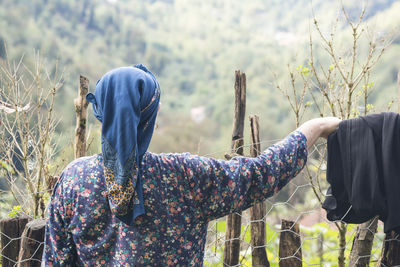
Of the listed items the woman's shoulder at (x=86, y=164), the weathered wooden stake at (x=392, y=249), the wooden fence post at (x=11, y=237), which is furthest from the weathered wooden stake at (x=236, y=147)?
the wooden fence post at (x=11, y=237)

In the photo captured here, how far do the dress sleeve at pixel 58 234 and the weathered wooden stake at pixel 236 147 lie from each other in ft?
2.71

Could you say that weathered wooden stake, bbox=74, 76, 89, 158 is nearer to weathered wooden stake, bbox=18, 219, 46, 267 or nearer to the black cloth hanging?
weathered wooden stake, bbox=18, 219, 46, 267

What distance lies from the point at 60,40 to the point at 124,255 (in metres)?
23.8

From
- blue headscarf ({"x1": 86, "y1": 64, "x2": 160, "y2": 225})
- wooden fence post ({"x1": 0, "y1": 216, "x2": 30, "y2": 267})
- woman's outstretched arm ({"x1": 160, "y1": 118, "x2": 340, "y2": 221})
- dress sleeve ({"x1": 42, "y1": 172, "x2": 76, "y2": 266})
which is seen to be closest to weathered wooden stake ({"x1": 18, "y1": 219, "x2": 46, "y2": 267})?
wooden fence post ({"x1": 0, "y1": 216, "x2": 30, "y2": 267})

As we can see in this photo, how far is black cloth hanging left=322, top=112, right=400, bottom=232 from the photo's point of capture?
4.65 ft

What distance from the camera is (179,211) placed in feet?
4.28

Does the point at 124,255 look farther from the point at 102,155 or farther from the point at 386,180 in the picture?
the point at 386,180

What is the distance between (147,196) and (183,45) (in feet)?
102

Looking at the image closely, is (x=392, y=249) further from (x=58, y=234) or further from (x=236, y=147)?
(x=58, y=234)

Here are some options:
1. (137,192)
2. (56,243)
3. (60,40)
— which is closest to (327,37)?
(137,192)

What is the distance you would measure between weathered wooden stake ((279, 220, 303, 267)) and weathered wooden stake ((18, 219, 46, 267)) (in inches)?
42.3

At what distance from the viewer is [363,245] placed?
1.81 meters

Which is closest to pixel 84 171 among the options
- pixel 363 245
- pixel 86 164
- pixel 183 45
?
pixel 86 164

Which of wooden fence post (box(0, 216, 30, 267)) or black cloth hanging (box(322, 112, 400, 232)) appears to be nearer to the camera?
black cloth hanging (box(322, 112, 400, 232))
